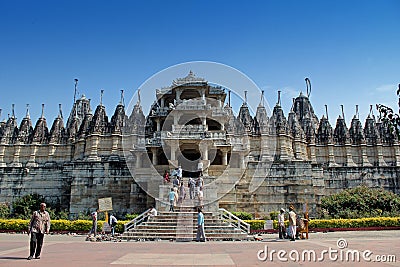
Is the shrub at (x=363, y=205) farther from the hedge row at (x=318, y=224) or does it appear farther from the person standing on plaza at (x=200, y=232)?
the person standing on plaza at (x=200, y=232)

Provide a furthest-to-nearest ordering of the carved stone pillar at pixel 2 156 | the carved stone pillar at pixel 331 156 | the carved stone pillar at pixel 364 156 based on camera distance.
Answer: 1. the carved stone pillar at pixel 2 156
2. the carved stone pillar at pixel 331 156
3. the carved stone pillar at pixel 364 156

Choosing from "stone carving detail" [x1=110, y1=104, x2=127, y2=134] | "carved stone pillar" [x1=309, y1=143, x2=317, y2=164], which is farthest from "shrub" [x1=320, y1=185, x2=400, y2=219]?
"stone carving detail" [x1=110, y1=104, x2=127, y2=134]

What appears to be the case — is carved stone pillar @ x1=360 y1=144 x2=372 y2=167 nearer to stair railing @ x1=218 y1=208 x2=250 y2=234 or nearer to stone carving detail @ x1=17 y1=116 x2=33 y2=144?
stair railing @ x1=218 y1=208 x2=250 y2=234

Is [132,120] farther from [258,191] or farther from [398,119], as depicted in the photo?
[398,119]

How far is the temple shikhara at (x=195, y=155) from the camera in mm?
32438

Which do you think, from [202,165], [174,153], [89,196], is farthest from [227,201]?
[89,196]

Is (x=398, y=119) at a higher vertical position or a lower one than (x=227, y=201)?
higher

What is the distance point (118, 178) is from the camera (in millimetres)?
34625

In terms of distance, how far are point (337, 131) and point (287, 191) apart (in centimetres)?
1876

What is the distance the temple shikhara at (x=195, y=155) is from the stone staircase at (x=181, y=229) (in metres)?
3.64

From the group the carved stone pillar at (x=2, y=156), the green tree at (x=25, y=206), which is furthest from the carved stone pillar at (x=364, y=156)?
the carved stone pillar at (x=2, y=156)

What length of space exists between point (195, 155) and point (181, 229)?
15006mm

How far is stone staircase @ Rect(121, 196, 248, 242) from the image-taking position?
18984mm

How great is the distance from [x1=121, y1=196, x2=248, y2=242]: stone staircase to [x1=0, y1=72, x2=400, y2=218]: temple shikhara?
3645 millimetres
